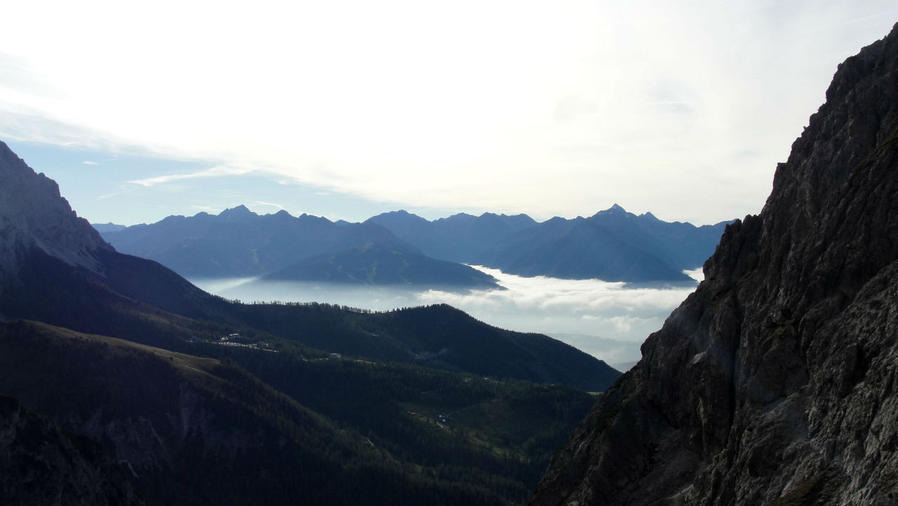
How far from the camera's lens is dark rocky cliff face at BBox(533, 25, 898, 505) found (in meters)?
36.9

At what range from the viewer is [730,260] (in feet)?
224

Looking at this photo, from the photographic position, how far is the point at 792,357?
4866 cm

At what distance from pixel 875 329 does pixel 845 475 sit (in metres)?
9.60

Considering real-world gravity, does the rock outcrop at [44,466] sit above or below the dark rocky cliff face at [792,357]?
below

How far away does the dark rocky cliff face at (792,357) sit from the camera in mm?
36938

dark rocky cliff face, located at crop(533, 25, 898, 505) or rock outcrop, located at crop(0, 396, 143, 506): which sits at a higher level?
dark rocky cliff face, located at crop(533, 25, 898, 505)

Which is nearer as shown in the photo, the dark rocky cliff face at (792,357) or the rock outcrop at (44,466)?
the dark rocky cliff face at (792,357)

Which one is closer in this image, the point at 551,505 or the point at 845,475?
the point at 845,475

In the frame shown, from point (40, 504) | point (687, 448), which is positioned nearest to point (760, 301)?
point (687, 448)

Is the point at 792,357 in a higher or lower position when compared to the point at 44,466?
higher

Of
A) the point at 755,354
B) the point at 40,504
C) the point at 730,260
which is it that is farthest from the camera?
the point at 40,504

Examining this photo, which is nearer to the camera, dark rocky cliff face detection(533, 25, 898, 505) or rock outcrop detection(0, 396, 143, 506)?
dark rocky cliff face detection(533, 25, 898, 505)

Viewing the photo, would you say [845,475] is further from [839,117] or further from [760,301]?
[839,117]

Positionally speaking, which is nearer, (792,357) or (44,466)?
(792,357)
